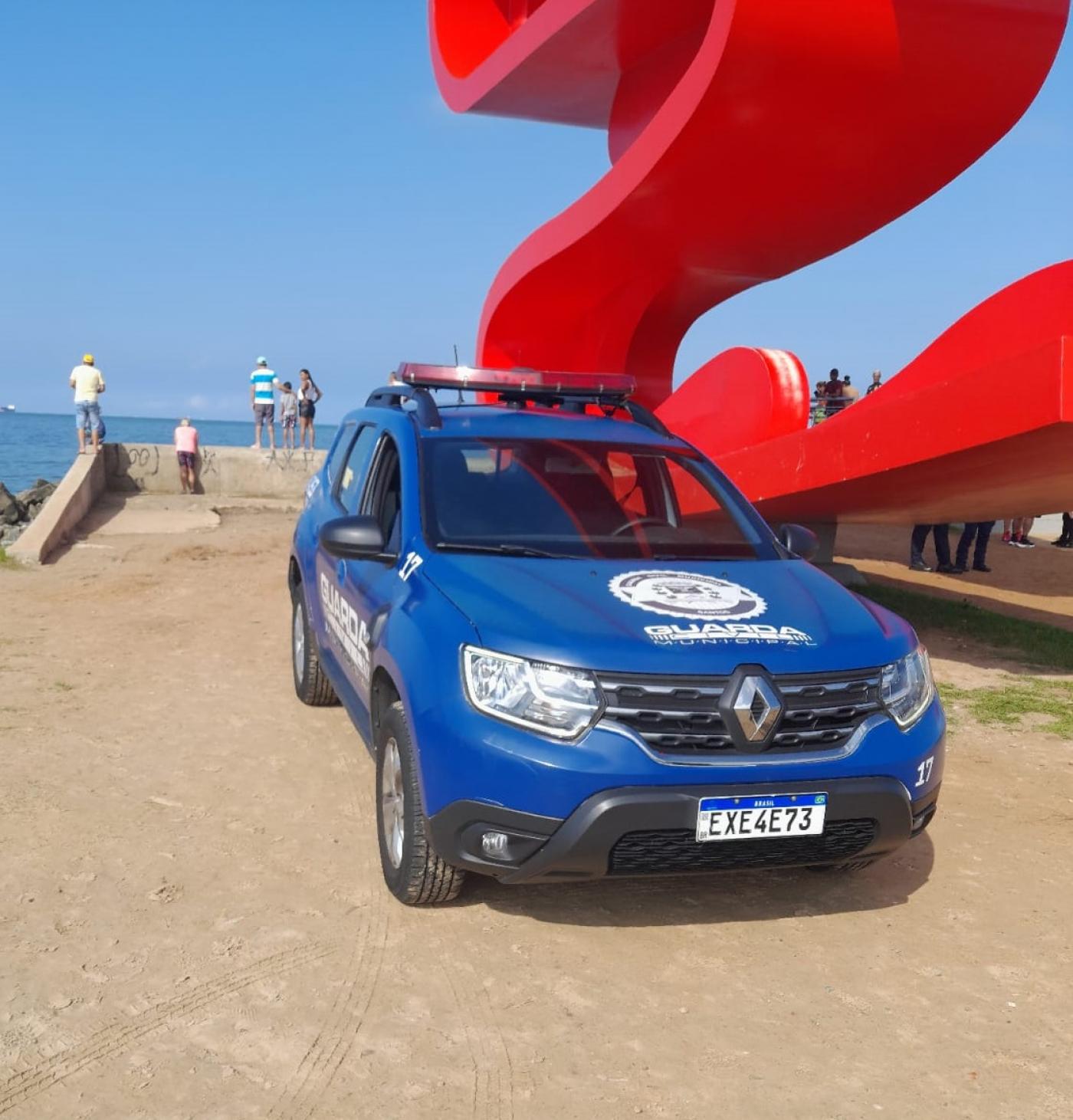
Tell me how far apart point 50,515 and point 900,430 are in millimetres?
10053

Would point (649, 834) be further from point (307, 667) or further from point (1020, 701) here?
point (1020, 701)

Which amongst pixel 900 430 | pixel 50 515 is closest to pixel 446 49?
pixel 50 515

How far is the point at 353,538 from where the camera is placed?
4461 millimetres

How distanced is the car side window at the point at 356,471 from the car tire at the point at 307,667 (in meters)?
0.85

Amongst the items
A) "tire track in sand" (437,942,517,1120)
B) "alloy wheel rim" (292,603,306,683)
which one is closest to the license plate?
"tire track in sand" (437,942,517,1120)

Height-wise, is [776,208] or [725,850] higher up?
[776,208]

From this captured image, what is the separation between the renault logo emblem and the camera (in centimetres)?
357

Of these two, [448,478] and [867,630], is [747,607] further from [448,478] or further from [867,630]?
[448,478]

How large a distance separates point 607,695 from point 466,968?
40.3 inches

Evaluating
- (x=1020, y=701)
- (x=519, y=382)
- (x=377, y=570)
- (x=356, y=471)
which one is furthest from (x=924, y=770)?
(x=1020, y=701)

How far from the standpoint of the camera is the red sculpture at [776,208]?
8086mm

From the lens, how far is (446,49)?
47.6 ft

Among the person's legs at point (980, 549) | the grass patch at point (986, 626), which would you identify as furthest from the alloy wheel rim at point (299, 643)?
the person's legs at point (980, 549)

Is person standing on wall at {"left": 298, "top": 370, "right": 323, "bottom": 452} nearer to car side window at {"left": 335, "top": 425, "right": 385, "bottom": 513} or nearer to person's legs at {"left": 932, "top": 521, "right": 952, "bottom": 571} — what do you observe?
person's legs at {"left": 932, "top": 521, "right": 952, "bottom": 571}
